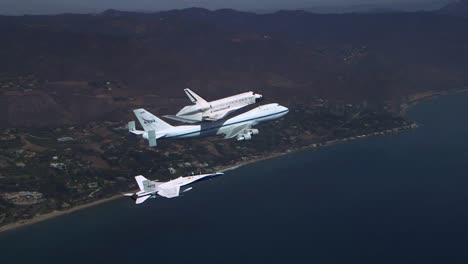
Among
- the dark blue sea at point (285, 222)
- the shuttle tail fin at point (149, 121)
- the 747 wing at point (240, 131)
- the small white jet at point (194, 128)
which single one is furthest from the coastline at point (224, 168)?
the 747 wing at point (240, 131)

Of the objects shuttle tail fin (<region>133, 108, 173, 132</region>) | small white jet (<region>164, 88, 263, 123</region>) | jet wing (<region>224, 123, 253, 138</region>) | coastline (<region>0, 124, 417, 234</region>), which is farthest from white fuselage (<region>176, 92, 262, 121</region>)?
coastline (<region>0, 124, 417, 234</region>)

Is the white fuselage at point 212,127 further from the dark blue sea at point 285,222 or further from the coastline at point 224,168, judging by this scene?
the coastline at point 224,168

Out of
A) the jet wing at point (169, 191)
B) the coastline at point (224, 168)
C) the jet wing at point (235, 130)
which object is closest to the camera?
the jet wing at point (235, 130)

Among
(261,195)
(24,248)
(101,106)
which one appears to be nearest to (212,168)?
(261,195)

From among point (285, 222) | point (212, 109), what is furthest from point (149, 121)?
point (285, 222)

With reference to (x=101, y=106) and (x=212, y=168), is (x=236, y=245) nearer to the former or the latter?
(x=212, y=168)

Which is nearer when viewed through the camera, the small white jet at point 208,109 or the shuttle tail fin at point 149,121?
the small white jet at point 208,109

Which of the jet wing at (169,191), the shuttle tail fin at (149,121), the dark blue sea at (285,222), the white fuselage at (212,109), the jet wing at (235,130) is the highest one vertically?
the white fuselage at (212,109)
